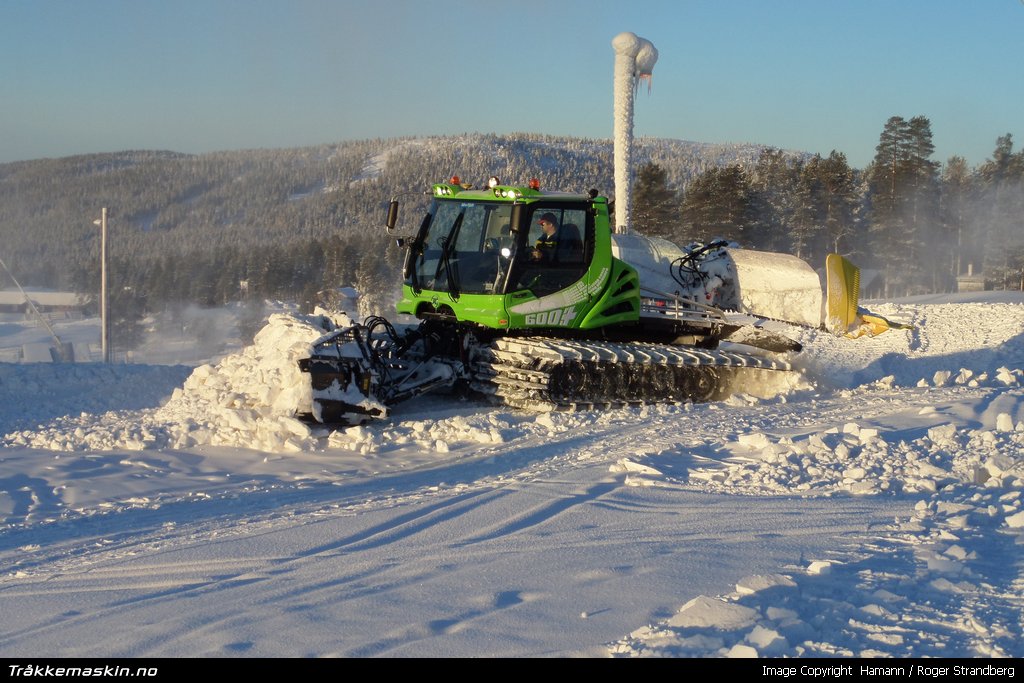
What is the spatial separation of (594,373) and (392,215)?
2.82 metres

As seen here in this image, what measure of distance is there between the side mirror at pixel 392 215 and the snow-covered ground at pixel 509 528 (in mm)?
1331

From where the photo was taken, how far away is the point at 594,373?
10852 mm

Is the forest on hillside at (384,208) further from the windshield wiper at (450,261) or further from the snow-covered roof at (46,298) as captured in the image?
the windshield wiper at (450,261)

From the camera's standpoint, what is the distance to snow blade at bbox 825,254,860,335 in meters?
12.5

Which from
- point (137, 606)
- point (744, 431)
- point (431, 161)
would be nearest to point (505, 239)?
point (744, 431)

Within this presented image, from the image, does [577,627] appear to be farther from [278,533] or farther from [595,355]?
[595,355]

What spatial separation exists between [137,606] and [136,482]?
3221 millimetres

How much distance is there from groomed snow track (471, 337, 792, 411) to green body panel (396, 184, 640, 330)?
391mm

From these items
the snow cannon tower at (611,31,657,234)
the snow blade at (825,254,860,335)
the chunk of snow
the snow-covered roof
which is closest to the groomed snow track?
the snow blade at (825,254,860,335)

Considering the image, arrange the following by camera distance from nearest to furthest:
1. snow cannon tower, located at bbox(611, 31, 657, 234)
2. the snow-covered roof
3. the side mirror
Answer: the side mirror → snow cannon tower, located at bbox(611, 31, 657, 234) → the snow-covered roof

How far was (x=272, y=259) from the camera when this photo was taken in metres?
52.3

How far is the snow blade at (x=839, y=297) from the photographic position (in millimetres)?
12523

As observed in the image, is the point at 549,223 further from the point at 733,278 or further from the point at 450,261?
the point at 733,278

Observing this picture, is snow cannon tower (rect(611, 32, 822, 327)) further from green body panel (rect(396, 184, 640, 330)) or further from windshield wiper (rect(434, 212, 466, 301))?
windshield wiper (rect(434, 212, 466, 301))
